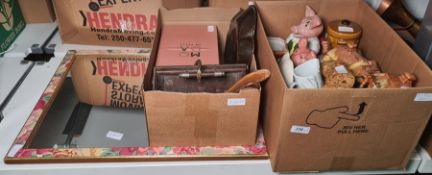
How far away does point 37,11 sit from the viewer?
5.01 feet

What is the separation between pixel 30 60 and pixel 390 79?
4.10ft

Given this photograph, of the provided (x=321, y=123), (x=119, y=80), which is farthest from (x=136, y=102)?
(x=321, y=123)

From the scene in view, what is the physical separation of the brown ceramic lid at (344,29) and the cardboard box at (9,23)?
122 cm

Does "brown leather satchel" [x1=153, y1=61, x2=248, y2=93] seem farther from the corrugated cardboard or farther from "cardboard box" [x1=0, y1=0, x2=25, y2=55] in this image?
"cardboard box" [x1=0, y1=0, x2=25, y2=55]

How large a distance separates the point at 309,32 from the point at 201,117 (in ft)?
1.66

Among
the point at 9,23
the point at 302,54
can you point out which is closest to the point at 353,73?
the point at 302,54

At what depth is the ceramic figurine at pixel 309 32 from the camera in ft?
3.80

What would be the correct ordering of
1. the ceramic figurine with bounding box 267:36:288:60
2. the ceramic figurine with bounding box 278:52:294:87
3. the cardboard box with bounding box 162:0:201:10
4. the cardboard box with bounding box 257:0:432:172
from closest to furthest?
1. the cardboard box with bounding box 257:0:432:172
2. the ceramic figurine with bounding box 278:52:294:87
3. the ceramic figurine with bounding box 267:36:288:60
4. the cardboard box with bounding box 162:0:201:10

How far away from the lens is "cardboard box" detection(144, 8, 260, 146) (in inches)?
34.2

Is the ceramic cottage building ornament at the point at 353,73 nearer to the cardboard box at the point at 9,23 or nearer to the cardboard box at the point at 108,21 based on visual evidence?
the cardboard box at the point at 108,21

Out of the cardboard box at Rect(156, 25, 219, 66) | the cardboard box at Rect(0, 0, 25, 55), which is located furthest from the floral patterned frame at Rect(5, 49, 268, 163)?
the cardboard box at Rect(0, 0, 25, 55)

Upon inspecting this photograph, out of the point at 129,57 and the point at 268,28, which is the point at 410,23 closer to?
the point at 268,28

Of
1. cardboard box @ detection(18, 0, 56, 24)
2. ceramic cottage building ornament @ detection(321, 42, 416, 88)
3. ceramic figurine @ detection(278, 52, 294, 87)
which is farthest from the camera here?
cardboard box @ detection(18, 0, 56, 24)

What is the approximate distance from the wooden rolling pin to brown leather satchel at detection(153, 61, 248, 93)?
6cm
